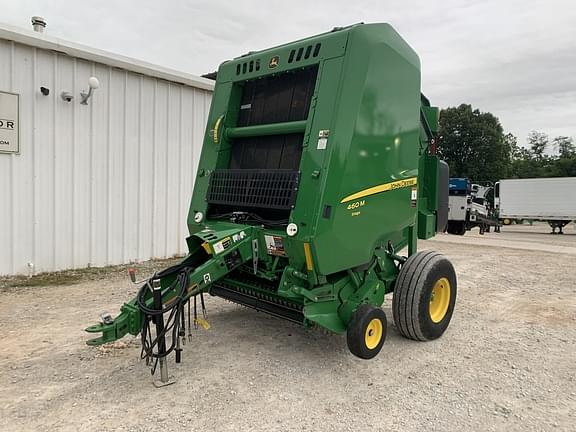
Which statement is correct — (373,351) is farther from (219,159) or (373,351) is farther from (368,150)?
(219,159)

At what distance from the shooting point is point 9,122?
6609 millimetres

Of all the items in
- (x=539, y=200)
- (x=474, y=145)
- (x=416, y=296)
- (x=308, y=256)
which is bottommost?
(x=416, y=296)

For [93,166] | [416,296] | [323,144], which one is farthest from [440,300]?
[93,166]

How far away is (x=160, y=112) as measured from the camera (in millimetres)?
8555

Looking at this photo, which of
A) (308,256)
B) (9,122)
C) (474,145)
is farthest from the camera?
(474,145)

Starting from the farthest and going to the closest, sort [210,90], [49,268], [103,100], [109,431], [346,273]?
[210,90]
[103,100]
[49,268]
[346,273]
[109,431]

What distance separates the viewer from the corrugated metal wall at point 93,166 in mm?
6770

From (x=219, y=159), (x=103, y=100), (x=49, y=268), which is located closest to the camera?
(x=219, y=159)

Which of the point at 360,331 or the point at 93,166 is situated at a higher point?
the point at 93,166

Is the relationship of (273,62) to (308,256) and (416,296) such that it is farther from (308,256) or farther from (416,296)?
(416,296)

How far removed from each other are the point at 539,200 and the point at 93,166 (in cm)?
2167

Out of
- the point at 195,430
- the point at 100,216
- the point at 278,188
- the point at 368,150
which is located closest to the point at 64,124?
the point at 100,216

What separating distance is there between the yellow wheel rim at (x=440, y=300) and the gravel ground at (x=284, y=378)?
252 millimetres

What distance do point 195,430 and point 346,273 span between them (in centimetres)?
181
